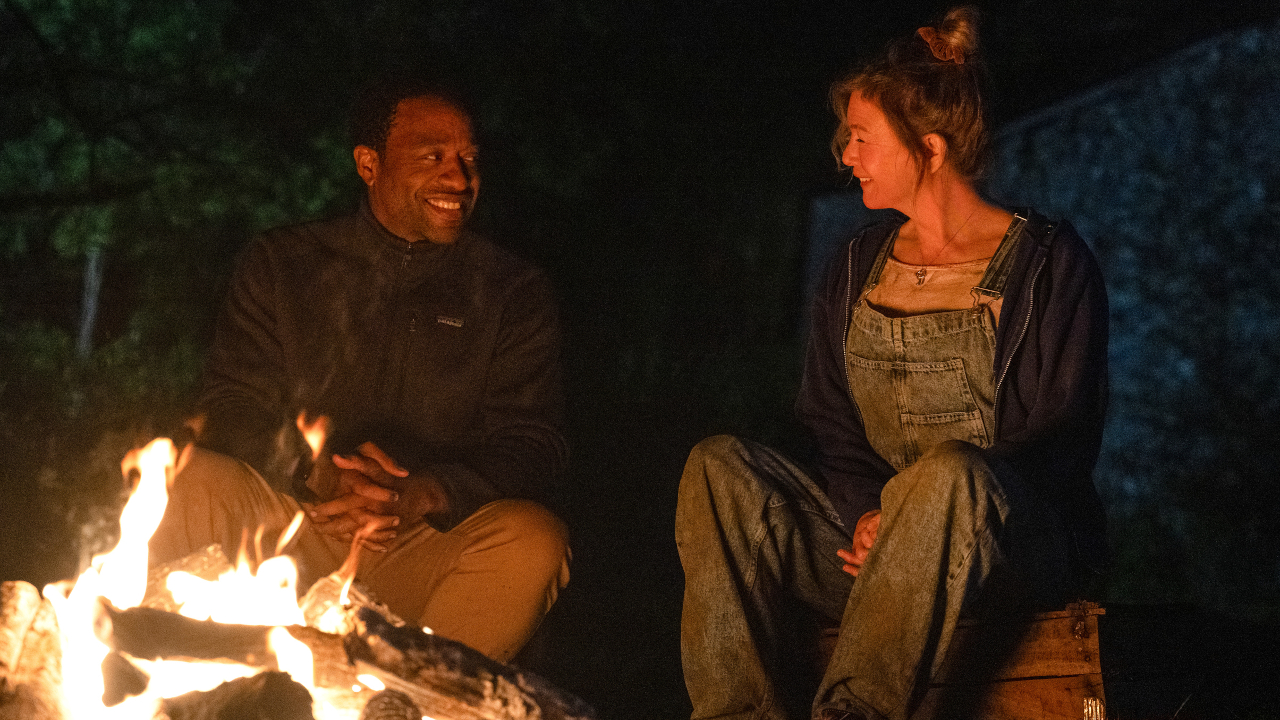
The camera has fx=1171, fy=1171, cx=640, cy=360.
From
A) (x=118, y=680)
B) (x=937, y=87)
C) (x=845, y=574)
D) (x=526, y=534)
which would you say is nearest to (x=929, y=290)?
(x=937, y=87)

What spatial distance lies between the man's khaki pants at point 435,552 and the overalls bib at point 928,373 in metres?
1.03

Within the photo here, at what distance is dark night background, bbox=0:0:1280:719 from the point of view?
484 centimetres

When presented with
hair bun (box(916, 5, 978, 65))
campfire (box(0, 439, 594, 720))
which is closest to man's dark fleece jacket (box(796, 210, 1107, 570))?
hair bun (box(916, 5, 978, 65))

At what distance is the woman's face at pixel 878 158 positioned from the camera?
3449 mm

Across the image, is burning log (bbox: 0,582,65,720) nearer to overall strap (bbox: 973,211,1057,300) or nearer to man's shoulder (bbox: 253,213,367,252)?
man's shoulder (bbox: 253,213,367,252)

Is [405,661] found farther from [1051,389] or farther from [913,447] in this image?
[1051,389]

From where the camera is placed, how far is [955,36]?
3348 millimetres

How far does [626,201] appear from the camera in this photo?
5.09 meters

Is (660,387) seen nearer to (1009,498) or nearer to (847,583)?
(847,583)

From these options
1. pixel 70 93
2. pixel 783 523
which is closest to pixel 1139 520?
pixel 783 523

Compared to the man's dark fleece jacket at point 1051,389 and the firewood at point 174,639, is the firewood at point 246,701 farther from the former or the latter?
the man's dark fleece jacket at point 1051,389

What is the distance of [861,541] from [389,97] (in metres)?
2.24

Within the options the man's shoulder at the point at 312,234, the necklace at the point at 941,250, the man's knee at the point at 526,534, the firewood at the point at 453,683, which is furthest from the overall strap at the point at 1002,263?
the man's shoulder at the point at 312,234

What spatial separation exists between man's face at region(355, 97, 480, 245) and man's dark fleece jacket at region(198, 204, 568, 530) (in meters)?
0.09
